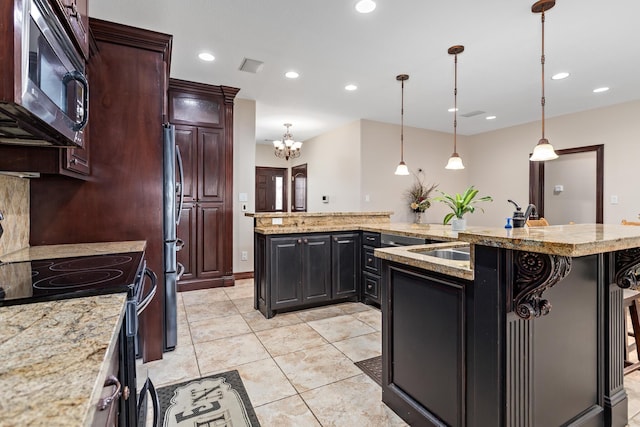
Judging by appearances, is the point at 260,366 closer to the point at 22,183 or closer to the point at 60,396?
the point at 22,183

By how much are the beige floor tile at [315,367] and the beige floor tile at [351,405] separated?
0.08m

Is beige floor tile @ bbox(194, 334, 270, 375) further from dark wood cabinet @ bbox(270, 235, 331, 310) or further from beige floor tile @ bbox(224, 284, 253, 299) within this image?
beige floor tile @ bbox(224, 284, 253, 299)

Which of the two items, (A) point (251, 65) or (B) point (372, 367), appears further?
(A) point (251, 65)

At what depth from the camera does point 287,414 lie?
1831 mm

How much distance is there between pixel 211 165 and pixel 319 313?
2492 mm

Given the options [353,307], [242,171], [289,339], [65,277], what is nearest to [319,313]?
[353,307]

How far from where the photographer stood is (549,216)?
6.49 m

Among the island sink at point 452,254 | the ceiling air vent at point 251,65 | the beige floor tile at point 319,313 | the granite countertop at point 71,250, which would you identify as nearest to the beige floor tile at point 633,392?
the island sink at point 452,254

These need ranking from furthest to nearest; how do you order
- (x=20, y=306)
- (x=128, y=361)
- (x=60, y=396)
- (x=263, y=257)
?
(x=263, y=257)
(x=128, y=361)
(x=20, y=306)
(x=60, y=396)

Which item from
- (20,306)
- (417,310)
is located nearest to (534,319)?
(417,310)

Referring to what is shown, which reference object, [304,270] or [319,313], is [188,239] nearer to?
[304,270]

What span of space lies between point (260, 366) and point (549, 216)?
6556 millimetres

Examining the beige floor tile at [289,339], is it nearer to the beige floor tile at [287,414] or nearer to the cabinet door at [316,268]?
the cabinet door at [316,268]

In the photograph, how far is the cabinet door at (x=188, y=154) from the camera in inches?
170
